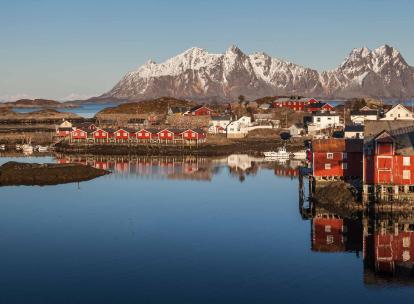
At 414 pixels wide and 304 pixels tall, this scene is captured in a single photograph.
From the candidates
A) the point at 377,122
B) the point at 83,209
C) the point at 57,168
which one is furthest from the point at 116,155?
the point at 377,122

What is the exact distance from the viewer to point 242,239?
30.0 metres

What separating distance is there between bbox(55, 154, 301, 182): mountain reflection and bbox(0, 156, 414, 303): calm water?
6.78 m

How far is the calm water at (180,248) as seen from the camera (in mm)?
22734

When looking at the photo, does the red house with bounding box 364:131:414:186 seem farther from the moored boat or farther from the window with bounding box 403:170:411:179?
the moored boat

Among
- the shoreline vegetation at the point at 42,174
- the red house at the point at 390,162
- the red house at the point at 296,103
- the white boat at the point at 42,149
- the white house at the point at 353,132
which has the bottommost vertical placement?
the shoreline vegetation at the point at 42,174

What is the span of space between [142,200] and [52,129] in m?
55.1

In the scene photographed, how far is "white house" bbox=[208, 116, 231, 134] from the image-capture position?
81.6 meters

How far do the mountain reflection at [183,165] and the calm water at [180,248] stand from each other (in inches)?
267

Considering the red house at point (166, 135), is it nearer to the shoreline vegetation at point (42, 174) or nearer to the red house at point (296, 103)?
the shoreline vegetation at point (42, 174)

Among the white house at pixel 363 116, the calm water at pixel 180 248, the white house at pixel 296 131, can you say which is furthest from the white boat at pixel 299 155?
the calm water at pixel 180 248

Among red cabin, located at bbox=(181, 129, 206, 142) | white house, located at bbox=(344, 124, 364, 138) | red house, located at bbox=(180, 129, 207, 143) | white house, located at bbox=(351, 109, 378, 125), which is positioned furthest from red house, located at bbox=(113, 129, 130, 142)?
white house, located at bbox=(344, 124, 364, 138)

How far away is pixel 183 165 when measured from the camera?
196 ft

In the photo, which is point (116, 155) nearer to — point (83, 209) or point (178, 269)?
point (83, 209)

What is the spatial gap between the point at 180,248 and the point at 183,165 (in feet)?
103
